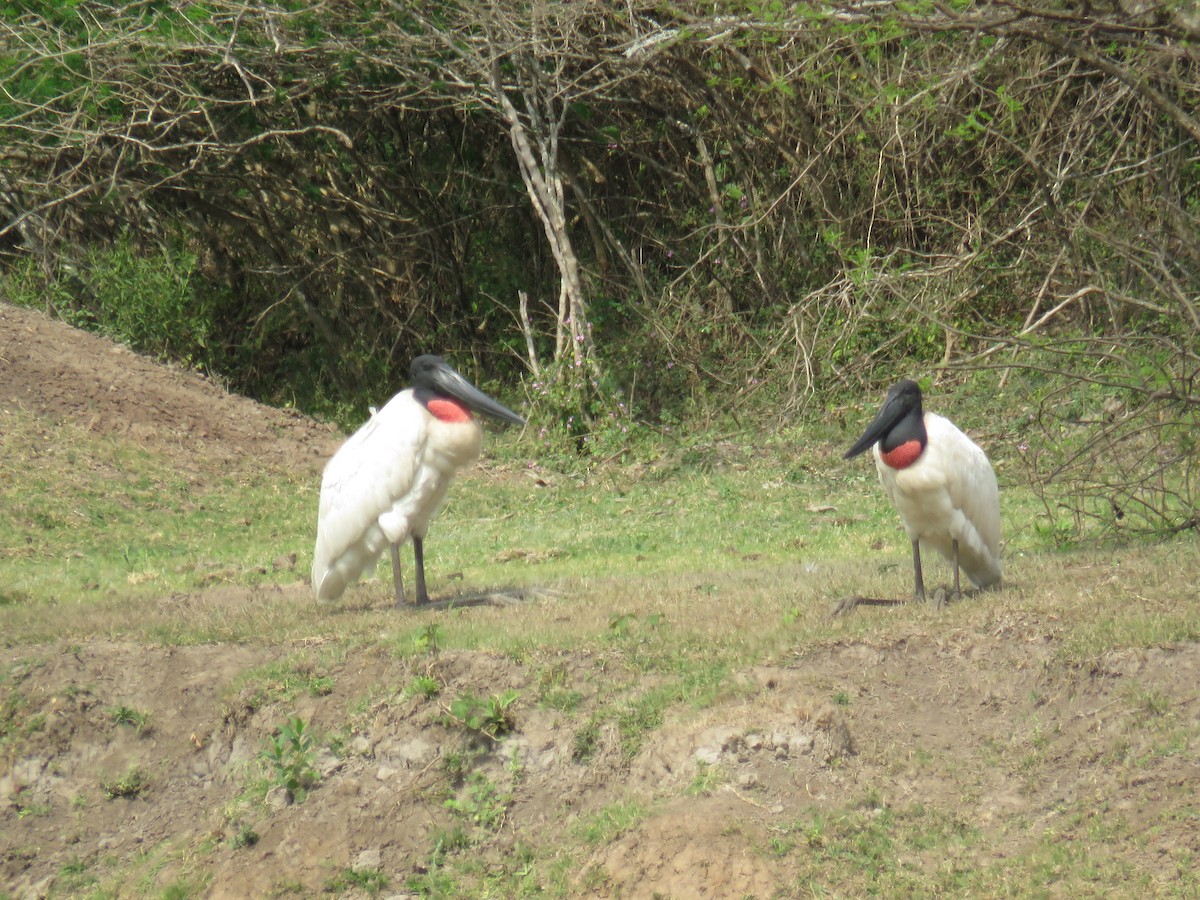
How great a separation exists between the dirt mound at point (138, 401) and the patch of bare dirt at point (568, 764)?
6578 mm

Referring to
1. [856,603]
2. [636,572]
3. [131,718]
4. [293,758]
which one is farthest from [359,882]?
[636,572]

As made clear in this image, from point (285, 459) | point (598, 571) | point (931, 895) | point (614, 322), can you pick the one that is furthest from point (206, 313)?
point (931, 895)

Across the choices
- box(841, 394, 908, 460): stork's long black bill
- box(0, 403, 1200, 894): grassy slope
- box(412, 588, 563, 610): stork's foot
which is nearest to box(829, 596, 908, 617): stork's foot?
box(0, 403, 1200, 894): grassy slope

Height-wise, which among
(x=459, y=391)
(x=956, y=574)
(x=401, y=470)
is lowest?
(x=956, y=574)

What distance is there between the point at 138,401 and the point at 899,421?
874 centimetres

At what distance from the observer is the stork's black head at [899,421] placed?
685 cm

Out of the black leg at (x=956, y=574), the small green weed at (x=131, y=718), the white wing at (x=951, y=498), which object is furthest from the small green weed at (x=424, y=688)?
the black leg at (x=956, y=574)

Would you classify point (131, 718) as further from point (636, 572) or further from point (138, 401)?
point (138, 401)

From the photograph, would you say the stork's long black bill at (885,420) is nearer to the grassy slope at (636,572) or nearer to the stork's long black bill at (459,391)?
the grassy slope at (636,572)

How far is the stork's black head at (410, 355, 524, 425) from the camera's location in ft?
24.3

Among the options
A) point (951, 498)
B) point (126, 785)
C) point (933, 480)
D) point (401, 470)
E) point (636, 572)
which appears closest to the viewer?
point (126, 785)

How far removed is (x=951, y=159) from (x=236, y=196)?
7.67 metres

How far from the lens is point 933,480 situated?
6.77 m

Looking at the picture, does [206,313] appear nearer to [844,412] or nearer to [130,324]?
[130,324]
